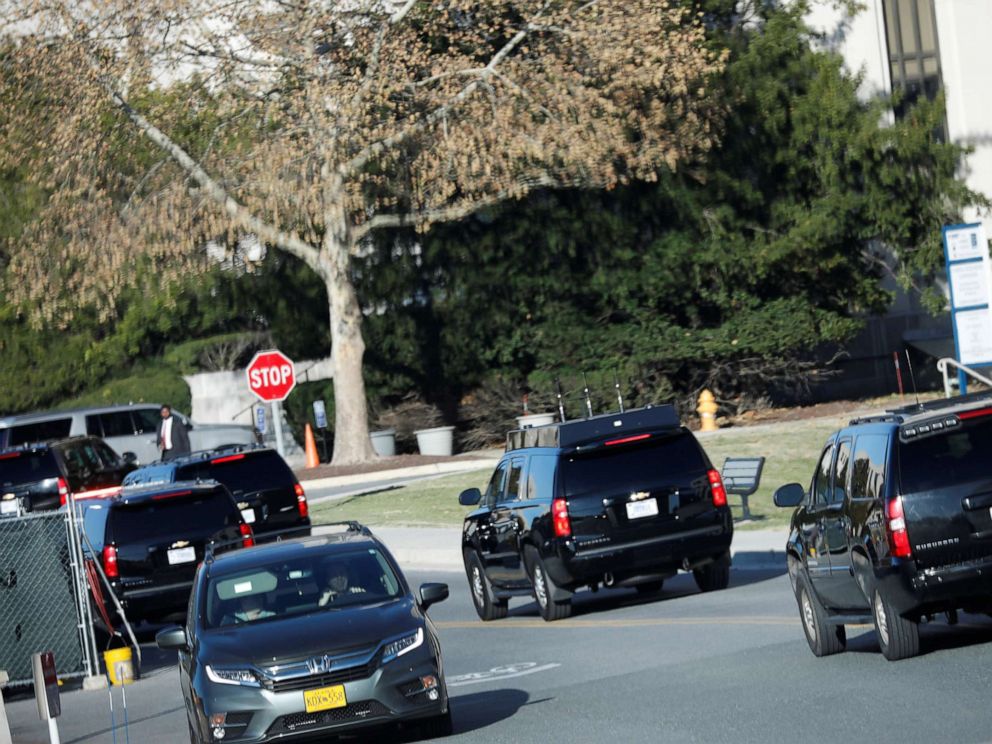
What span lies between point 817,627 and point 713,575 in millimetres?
5428

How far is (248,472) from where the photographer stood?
24812mm

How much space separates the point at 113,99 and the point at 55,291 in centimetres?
428

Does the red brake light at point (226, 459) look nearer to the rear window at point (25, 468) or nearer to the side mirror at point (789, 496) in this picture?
the rear window at point (25, 468)

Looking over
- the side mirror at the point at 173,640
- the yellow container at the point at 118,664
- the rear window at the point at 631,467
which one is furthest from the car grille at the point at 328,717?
the rear window at the point at 631,467

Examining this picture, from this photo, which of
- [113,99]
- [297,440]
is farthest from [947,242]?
[297,440]

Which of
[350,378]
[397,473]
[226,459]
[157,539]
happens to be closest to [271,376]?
[226,459]

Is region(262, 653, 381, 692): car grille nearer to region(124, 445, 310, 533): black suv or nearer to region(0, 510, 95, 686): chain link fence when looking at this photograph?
Answer: region(0, 510, 95, 686): chain link fence

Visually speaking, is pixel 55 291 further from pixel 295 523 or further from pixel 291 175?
pixel 295 523

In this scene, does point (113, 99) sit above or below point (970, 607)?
above

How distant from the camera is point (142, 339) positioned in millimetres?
51844

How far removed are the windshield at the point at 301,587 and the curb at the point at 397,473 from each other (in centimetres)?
2492

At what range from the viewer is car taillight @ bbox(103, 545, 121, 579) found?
1873 cm

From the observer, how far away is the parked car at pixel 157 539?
1880 cm

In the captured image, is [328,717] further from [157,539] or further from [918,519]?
[157,539]
